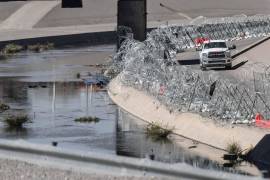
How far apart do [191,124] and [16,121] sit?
21.5 feet

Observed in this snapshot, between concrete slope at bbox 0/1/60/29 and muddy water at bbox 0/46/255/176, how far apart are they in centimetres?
5308

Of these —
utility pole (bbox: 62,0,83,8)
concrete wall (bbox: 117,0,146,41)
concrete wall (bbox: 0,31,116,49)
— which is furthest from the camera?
concrete wall (bbox: 0,31,116,49)

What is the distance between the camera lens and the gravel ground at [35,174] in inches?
623

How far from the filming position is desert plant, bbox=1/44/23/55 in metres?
77.2

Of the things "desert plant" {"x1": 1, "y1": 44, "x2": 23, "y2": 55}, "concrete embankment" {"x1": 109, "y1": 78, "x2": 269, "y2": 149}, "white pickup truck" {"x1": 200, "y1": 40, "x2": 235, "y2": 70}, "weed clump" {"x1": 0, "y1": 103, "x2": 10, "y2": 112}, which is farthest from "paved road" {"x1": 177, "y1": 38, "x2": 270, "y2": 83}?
"desert plant" {"x1": 1, "y1": 44, "x2": 23, "y2": 55}

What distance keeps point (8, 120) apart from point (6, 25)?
84445 mm

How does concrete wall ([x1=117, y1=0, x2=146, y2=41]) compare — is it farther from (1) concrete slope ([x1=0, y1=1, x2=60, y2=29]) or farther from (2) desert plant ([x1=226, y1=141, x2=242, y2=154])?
(1) concrete slope ([x1=0, y1=1, x2=60, y2=29])

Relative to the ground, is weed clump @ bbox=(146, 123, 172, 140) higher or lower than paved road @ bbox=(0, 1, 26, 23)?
lower

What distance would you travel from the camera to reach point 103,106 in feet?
125

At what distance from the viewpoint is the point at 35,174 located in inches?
643

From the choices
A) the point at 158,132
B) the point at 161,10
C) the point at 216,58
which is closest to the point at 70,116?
the point at 158,132

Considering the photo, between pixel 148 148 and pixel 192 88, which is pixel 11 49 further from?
pixel 148 148

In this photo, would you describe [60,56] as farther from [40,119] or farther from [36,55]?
[40,119]

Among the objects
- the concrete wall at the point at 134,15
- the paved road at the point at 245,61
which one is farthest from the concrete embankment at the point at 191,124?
the concrete wall at the point at 134,15
